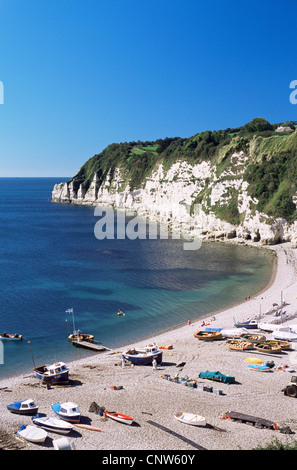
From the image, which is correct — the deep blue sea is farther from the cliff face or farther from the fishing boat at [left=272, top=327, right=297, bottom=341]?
the fishing boat at [left=272, top=327, right=297, bottom=341]

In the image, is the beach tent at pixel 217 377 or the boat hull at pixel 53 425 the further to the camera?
the beach tent at pixel 217 377

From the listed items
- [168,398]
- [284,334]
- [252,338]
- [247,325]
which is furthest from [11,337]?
[284,334]

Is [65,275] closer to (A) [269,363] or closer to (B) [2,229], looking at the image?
(A) [269,363]

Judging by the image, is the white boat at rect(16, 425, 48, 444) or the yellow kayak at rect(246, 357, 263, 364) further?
the yellow kayak at rect(246, 357, 263, 364)

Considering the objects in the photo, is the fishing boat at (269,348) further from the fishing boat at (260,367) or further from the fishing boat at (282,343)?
the fishing boat at (260,367)

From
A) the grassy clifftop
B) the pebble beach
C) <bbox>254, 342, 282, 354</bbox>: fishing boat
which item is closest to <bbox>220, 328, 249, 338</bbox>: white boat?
the pebble beach

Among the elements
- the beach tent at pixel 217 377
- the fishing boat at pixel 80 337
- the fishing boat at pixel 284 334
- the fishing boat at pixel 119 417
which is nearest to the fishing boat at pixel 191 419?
the fishing boat at pixel 119 417

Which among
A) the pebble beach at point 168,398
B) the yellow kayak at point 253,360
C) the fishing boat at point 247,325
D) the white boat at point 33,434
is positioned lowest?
the pebble beach at point 168,398

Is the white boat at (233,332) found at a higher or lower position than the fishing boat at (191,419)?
higher
